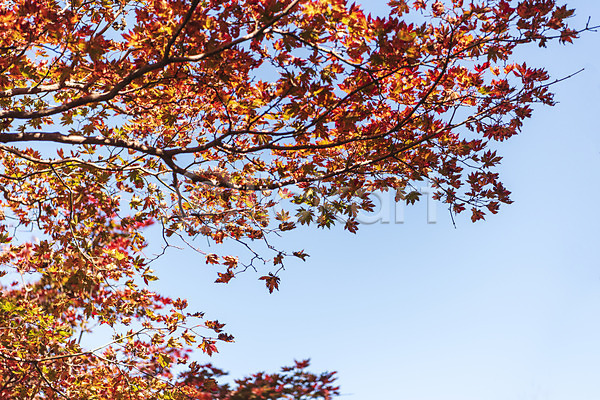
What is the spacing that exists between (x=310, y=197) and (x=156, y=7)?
8.05ft

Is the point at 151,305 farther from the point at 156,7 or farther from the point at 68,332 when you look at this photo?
the point at 156,7

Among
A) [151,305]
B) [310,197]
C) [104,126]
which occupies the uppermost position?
[104,126]

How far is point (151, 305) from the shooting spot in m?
6.57

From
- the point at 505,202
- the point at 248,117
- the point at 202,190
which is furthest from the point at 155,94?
the point at 505,202

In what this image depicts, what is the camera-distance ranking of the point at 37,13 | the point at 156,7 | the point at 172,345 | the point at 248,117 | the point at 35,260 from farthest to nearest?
the point at 35,260
the point at 172,345
the point at 248,117
the point at 37,13
the point at 156,7

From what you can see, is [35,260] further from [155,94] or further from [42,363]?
[155,94]

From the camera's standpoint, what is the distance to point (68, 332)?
6.09m

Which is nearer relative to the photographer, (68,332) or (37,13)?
(37,13)

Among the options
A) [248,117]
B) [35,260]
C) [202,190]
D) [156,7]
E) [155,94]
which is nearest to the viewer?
[156,7]

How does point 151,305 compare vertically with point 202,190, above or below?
below

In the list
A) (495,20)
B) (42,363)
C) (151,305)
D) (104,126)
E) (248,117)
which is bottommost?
(42,363)

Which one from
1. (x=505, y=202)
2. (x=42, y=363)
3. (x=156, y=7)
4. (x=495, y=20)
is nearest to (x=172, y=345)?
(x=42, y=363)

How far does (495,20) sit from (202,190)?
4391 mm

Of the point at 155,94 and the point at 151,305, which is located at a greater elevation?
the point at 155,94
